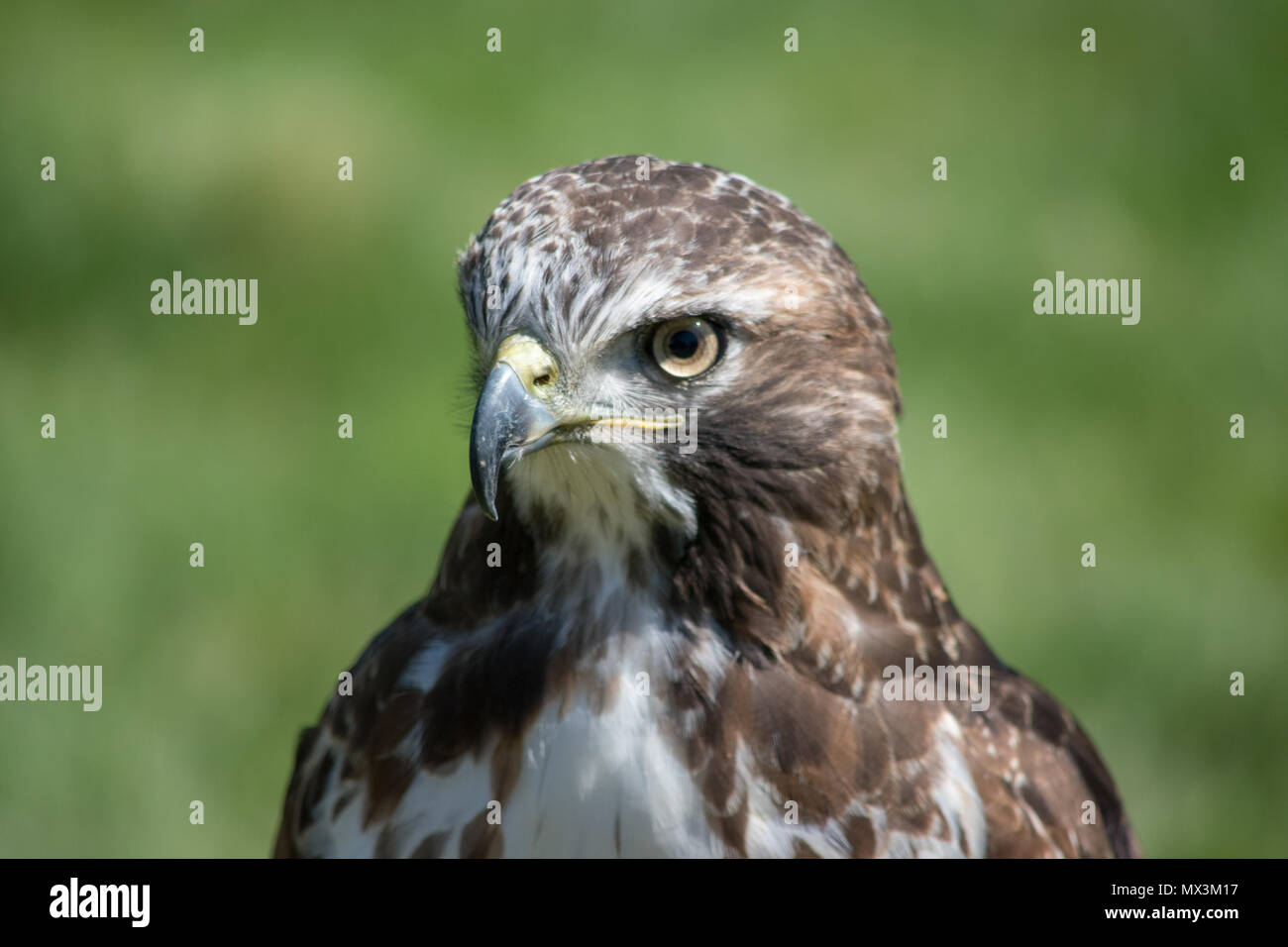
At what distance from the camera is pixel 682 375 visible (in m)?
3.15

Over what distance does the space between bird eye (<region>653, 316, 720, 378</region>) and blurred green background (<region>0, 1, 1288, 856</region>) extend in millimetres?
2874

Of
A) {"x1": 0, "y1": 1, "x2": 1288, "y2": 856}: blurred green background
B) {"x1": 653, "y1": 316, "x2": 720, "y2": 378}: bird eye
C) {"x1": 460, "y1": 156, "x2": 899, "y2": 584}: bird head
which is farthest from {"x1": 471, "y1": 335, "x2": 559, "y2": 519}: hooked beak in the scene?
{"x1": 0, "y1": 1, "x2": 1288, "y2": 856}: blurred green background

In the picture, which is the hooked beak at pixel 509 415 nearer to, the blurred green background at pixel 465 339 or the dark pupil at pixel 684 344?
the dark pupil at pixel 684 344

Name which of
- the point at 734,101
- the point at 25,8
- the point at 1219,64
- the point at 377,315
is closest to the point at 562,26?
the point at 734,101

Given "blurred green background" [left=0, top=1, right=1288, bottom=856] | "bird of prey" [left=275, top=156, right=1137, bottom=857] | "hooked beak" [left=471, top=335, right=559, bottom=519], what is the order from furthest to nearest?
"blurred green background" [left=0, top=1, right=1288, bottom=856], "bird of prey" [left=275, top=156, right=1137, bottom=857], "hooked beak" [left=471, top=335, right=559, bottom=519]

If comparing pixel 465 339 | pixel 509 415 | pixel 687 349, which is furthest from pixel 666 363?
pixel 465 339

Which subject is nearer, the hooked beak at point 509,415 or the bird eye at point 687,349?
the hooked beak at point 509,415

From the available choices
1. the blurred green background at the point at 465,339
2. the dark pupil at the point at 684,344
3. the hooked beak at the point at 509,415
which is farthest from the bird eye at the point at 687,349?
the blurred green background at the point at 465,339

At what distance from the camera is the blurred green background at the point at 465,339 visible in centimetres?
590

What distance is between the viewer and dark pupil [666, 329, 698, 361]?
10.3 feet

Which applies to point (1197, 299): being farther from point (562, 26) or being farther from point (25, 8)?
point (25, 8)

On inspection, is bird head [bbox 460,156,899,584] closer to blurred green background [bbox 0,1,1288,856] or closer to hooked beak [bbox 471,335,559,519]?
hooked beak [bbox 471,335,559,519]
